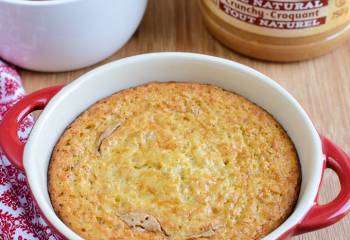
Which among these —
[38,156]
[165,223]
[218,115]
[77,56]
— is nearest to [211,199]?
[165,223]

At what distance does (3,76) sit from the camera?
1547 mm

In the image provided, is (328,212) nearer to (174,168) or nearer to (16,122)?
(174,168)

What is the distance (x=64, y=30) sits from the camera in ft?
4.92

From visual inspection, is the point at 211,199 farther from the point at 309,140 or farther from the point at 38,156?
the point at 38,156

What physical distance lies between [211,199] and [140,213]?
0.40 ft

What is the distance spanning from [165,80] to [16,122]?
31 cm

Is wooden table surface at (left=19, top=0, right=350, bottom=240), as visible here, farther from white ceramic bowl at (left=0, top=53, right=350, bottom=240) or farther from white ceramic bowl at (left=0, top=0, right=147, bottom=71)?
white ceramic bowl at (left=0, top=53, right=350, bottom=240)

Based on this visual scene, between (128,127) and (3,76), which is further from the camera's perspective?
(3,76)

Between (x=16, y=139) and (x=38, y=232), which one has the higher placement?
(x=16, y=139)

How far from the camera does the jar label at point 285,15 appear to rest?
57.9 inches

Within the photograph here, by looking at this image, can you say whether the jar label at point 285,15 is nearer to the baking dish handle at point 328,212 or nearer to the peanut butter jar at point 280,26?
the peanut butter jar at point 280,26

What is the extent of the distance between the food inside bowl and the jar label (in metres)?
0.24

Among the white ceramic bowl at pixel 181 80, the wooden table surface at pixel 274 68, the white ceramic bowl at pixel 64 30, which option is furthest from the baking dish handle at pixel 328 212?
the white ceramic bowl at pixel 64 30

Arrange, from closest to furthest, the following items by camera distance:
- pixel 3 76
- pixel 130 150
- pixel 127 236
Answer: pixel 127 236, pixel 130 150, pixel 3 76
